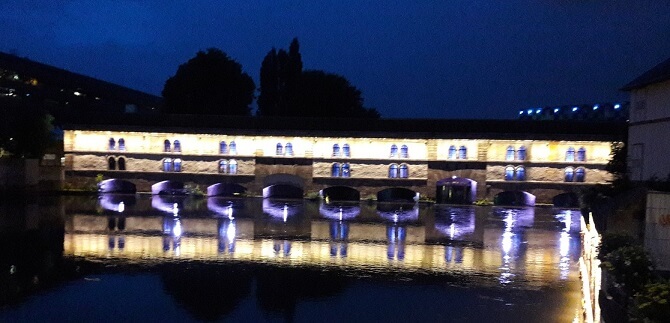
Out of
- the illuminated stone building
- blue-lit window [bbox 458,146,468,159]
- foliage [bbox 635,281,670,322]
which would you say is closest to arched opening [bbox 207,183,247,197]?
the illuminated stone building

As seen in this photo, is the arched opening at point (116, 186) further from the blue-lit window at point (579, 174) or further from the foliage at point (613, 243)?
the foliage at point (613, 243)

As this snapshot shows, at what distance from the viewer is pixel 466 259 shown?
2480 centimetres

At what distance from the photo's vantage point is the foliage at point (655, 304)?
368 inches

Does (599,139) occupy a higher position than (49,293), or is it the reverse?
(599,139)

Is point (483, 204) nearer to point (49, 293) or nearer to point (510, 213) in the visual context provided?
point (510, 213)

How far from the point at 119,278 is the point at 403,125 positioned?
31.1 m

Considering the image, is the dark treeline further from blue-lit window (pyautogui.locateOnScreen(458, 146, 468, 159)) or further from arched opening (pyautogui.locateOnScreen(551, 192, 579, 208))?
arched opening (pyautogui.locateOnScreen(551, 192, 579, 208))

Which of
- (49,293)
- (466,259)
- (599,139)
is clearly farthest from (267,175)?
(49,293)

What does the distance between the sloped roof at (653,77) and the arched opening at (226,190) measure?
3135 cm

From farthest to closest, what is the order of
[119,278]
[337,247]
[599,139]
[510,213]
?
[599,139]
[510,213]
[337,247]
[119,278]

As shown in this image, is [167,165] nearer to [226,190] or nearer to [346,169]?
[226,190]

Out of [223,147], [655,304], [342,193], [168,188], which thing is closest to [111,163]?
[168,188]

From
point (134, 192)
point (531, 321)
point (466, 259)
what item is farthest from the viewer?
point (134, 192)

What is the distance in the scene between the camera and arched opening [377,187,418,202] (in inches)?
2034
